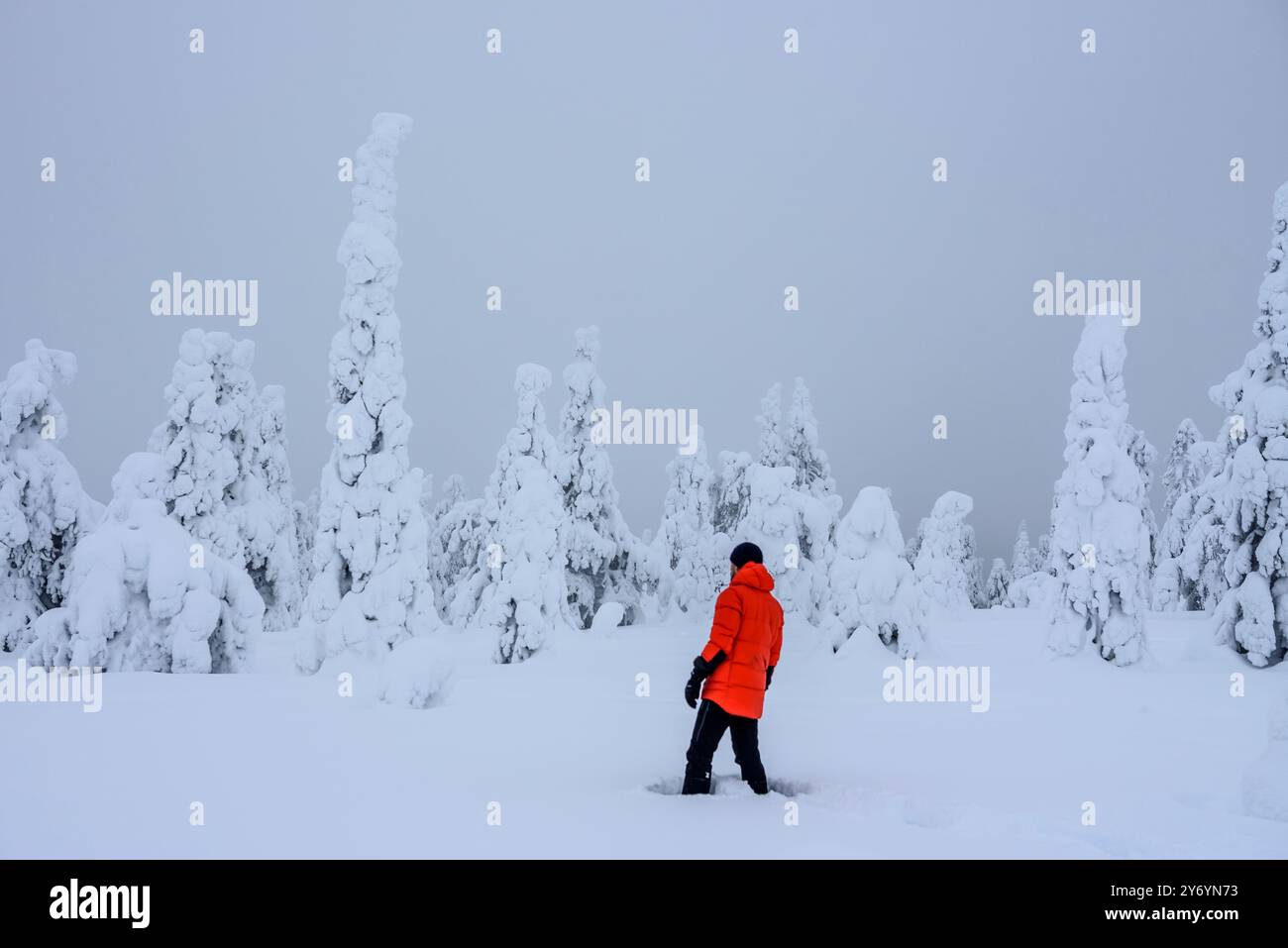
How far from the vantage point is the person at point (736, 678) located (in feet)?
25.7

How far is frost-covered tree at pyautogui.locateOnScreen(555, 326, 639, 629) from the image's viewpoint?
115 feet

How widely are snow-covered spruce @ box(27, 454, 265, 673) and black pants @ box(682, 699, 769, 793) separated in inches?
574

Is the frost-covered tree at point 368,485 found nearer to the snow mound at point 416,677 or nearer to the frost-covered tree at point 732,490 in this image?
the snow mound at point 416,677

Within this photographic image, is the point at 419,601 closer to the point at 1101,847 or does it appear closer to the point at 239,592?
the point at 239,592

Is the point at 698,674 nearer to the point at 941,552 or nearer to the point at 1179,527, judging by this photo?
the point at 941,552

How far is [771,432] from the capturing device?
4453cm

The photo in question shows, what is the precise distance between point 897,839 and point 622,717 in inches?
303

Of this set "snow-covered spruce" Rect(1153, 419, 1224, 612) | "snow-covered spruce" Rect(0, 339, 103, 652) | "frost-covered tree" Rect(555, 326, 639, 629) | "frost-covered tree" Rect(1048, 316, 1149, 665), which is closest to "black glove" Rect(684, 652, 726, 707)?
"frost-covered tree" Rect(1048, 316, 1149, 665)

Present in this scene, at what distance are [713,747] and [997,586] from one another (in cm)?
7984
